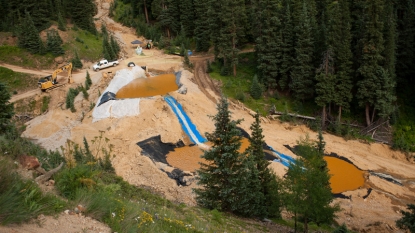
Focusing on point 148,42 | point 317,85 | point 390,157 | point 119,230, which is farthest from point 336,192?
point 148,42

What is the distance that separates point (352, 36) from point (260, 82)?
1160 cm

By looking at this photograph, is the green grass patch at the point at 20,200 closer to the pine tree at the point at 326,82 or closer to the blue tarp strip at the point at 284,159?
the blue tarp strip at the point at 284,159

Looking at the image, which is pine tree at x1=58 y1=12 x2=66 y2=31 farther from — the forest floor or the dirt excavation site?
the dirt excavation site

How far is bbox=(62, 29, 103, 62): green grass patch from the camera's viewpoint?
48250 mm

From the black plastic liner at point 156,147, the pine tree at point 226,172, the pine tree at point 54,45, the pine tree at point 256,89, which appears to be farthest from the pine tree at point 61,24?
the pine tree at point 226,172

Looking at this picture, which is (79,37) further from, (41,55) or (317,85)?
A: (317,85)

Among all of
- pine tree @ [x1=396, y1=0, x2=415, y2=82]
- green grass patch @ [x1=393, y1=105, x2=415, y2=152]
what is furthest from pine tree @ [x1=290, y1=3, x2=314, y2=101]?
pine tree @ [x1=396, y1=0, x2=415, y2=82]

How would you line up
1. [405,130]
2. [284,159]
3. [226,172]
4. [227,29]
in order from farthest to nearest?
[227,29] → [405,130] → [284,159] → [226,172]

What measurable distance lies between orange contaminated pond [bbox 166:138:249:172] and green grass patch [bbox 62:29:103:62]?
26374mm

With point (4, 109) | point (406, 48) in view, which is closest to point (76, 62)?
point (4, 109)

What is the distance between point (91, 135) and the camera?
29656 mm

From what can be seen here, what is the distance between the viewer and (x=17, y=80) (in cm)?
4244

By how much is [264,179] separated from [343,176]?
12.5m

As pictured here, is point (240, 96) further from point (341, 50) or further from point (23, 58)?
point (23, 58)
